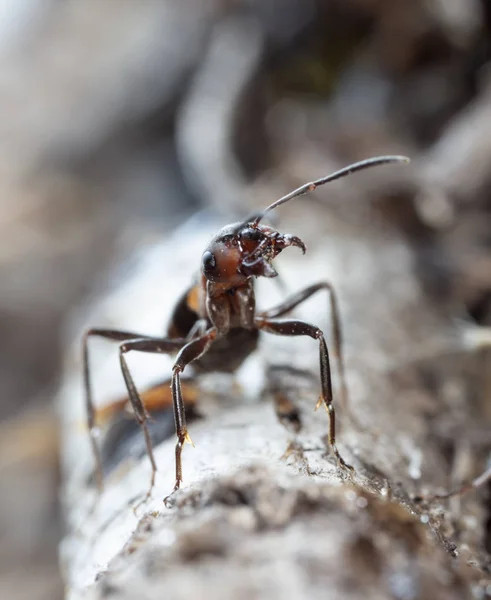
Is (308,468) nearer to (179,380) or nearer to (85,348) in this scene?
(179,380)

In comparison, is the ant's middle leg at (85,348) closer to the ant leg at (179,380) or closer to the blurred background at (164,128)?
the ant leg at (179,380)

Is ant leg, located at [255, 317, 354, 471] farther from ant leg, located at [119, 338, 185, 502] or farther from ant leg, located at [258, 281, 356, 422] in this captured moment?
ant leg, located at [119, 338, 185, 502]

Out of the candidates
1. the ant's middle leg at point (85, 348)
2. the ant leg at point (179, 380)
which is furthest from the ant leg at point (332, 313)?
the ant's middle leg at point (85, 348)

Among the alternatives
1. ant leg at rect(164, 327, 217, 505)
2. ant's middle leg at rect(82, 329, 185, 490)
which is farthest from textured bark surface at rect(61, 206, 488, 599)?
ant's middle leg at rect(82, 329, 185, 490)

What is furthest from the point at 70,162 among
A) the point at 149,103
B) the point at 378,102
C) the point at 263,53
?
the point at 378,102

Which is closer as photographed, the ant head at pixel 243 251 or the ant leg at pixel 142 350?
the ant leg at pixel 142 350

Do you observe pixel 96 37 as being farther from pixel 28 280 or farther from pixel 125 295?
pixel 125 295
